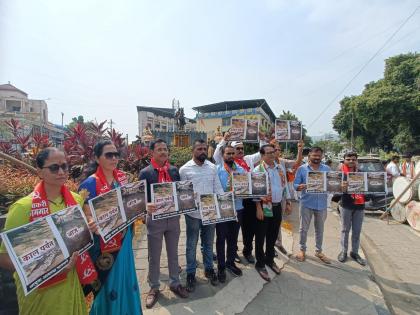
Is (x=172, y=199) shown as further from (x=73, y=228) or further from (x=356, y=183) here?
(x=356, y=183)

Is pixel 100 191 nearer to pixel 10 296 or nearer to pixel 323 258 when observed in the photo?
pixel 10 296

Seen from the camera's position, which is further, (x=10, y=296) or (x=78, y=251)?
(x=10, y=296)

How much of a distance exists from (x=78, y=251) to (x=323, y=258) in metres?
4.20

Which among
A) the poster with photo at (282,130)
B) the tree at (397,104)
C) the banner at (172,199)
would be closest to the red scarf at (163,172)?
the banner at (172,199)

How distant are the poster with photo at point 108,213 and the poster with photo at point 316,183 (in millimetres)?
3026

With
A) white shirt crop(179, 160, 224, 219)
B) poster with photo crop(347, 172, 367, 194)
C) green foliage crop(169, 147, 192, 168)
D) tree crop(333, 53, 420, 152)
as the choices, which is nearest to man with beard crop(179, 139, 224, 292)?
white shirt crop(179, 160, 224, 219)

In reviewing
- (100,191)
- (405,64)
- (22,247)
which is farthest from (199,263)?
(405,64)

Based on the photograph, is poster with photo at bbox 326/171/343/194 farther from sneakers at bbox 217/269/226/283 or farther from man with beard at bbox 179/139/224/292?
sneakers at bbox 217/269/226/283

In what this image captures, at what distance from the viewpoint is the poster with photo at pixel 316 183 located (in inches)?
172

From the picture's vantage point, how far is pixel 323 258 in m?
4.76

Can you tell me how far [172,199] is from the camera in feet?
10.0

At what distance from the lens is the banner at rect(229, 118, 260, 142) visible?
482 cm

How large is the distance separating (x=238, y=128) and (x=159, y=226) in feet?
7.71

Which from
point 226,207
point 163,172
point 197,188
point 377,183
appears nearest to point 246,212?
point 226,207
